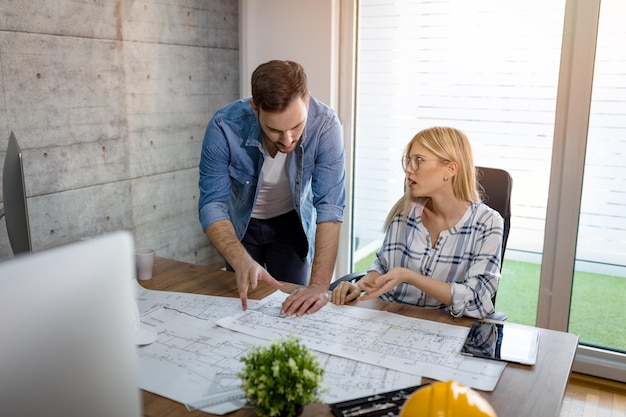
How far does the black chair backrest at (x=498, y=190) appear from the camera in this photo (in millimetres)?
2141

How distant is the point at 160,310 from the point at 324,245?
634 mm

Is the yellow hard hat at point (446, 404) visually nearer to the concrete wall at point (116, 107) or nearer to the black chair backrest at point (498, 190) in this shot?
the black chair backrest at point (498, 190)

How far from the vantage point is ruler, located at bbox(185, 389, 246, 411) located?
1227mm

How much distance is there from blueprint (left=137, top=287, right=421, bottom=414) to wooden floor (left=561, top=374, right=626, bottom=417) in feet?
5.46

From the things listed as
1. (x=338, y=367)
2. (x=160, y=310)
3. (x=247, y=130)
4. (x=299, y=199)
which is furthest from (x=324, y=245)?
(x=338, y=367)

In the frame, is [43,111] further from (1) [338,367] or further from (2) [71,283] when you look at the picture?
(2) [71,283]

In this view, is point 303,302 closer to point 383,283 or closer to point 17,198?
point 383,283

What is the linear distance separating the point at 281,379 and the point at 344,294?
78 cm

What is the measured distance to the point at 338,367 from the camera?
1.39 m

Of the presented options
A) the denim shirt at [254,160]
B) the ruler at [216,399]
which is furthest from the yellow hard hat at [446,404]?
the denim shirt at [254,160]

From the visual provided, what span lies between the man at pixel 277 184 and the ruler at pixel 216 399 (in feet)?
1.54

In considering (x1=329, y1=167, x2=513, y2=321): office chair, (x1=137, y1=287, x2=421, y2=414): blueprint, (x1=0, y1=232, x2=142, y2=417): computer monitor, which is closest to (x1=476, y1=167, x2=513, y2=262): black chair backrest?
(x1=329, y1=167, x2=513, y2=321): office chair

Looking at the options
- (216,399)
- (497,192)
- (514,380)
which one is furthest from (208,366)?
(497,192)

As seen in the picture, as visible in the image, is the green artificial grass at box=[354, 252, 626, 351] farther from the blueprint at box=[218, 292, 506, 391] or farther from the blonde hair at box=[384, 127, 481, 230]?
the blueprint at box=[218, 292, 506, 391]
